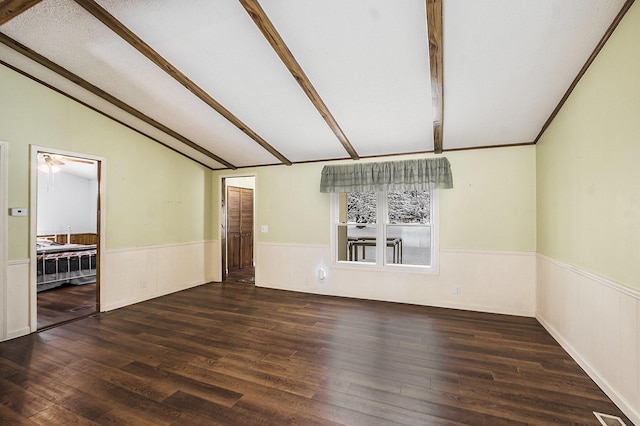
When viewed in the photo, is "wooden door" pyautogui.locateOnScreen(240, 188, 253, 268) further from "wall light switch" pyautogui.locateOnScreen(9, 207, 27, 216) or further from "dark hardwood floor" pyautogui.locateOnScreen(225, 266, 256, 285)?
"wall light switch" pyautogui.locateOnScreen(9, 207, 27, 216)

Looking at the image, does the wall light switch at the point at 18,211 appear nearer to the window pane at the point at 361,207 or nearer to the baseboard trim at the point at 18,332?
the baseboard trim at the point at 18,332

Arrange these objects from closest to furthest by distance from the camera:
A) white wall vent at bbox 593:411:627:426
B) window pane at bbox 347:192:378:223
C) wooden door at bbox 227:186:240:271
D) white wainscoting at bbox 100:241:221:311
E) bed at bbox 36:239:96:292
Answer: white wall vent at bbox 593:411:627:426 → white wainscoting at bbox 100:241:221:311 → window pane at bbox 347:192:378:223 → bed at bbox 36:239:96:292 → wooden door at bbox 227:186:240:271

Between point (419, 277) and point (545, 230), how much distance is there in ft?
5.34

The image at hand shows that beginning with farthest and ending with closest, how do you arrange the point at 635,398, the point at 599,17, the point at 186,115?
the point at 186,115 → the point at 599,17 → the point at 635,398

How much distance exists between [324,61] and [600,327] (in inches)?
121

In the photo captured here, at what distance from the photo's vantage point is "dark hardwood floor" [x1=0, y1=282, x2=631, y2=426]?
1.94 metres

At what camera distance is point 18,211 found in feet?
10.4

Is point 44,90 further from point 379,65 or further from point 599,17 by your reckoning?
point 599,17

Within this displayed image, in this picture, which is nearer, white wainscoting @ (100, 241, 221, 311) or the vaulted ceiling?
the vaulted ceiling

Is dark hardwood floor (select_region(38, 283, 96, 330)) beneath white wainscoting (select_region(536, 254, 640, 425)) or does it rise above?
beneath

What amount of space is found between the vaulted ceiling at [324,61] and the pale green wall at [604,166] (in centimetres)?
19

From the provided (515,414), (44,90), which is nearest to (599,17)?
(515,414)

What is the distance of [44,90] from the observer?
3.39 metres

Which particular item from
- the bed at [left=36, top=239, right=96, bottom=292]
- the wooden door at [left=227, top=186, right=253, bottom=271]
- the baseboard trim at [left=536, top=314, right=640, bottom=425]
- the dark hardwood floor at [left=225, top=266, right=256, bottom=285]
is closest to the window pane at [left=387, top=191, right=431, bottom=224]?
the baseboard trim at [left=536, top=314, right=640, bottom=425]
